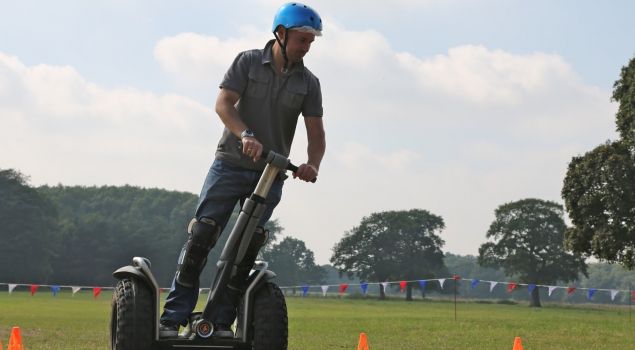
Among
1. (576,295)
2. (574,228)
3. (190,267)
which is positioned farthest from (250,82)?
(576,295)

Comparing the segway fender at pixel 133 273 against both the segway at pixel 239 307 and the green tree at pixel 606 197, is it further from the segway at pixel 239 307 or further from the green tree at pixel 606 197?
the green tree at pixel 606 197

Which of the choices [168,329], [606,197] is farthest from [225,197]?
[606,197]

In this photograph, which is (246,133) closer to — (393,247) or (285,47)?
(285,47)

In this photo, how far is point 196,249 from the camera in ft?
21.0

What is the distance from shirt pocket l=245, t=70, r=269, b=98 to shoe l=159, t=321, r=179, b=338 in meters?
1.52

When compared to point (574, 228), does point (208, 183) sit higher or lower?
lower

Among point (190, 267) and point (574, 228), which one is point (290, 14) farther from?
point (574, 228)

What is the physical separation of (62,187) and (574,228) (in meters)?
128

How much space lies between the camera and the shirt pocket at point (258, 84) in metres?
6.46

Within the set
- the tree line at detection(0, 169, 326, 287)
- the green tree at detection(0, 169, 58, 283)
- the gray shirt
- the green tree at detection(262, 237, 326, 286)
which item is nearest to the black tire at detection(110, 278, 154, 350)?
the gray shirt

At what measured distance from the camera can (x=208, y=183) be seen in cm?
648

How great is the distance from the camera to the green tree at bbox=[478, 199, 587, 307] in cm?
11450

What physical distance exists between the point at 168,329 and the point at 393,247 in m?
134

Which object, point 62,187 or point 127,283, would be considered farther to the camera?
point 62,187
